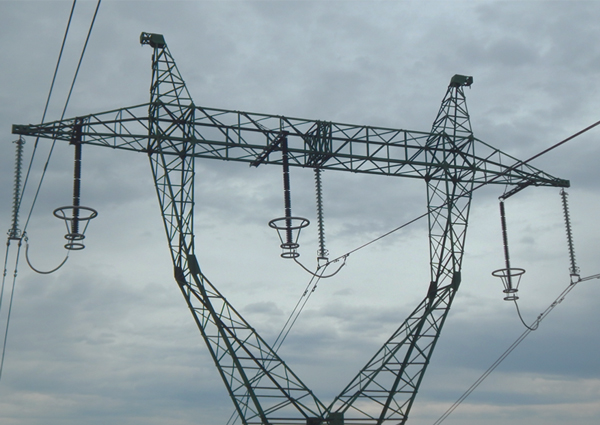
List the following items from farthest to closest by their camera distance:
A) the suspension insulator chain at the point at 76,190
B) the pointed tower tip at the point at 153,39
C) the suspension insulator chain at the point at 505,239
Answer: the suspension insulator chain at the point at 505,239, the pointed tower tip at the point at 153,39, the suspension insulator chain at the point at 76,190

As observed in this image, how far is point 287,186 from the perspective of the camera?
27875 millimetres

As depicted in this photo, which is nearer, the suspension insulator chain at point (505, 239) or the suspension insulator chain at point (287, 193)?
the suspension insulator chain at point (287, 193)

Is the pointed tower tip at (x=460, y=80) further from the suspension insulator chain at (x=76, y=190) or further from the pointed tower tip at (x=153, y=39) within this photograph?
the suspension insulator chain at (x=76, y=190)

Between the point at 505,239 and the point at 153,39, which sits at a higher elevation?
the point at 153,39

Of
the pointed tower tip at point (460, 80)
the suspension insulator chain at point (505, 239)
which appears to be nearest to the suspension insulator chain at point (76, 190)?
the pointed tower tip at point (460, 80)

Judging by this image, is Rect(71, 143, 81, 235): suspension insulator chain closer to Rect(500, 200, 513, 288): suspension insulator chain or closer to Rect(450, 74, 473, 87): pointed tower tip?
Rect(450, 74, 473, 87): pointed tower tip

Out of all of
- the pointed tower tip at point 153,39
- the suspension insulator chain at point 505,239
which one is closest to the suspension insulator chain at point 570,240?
the suspension insulator chain at point 505,239

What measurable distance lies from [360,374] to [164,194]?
33.9ft

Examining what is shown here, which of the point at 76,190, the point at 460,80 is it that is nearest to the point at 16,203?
the point at 76,190

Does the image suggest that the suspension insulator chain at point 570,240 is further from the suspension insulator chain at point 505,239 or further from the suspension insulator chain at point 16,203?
the suspension insulator chain at point 16,203

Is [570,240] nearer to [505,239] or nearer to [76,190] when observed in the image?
[505,239]

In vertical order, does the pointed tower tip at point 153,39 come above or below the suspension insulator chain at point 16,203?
above

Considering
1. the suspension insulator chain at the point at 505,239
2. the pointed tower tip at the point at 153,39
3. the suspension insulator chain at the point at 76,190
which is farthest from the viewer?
the suspension insulator chain at the point at 505,239

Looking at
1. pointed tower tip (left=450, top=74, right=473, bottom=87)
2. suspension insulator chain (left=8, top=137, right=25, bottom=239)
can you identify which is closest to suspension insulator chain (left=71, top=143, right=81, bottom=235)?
suspension insulator chain (left=8, top=137, right=25, bottom=239)
